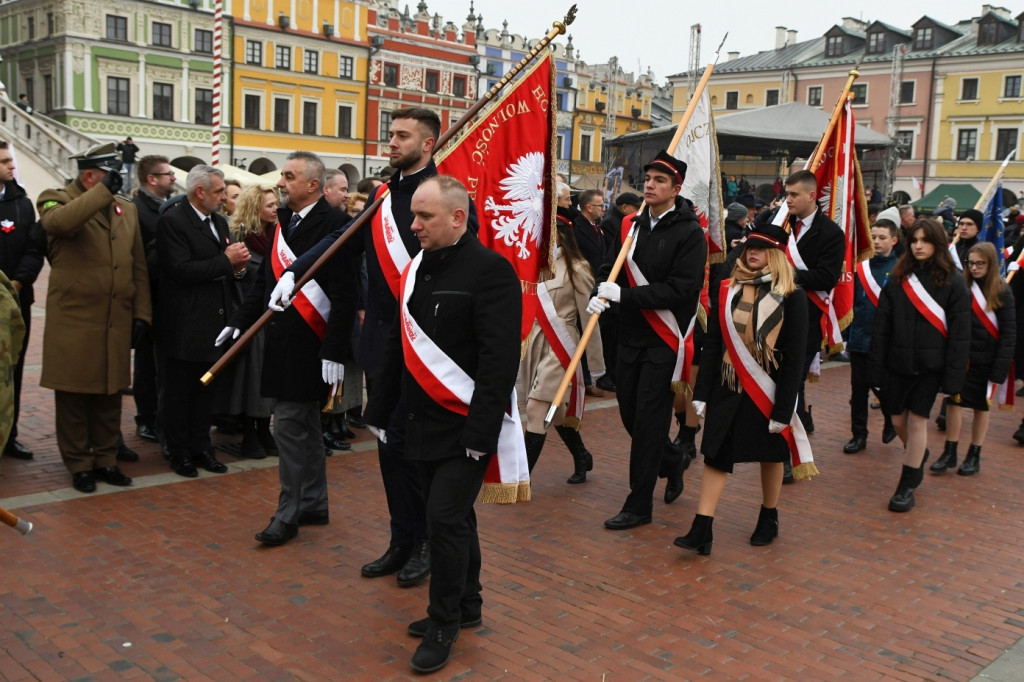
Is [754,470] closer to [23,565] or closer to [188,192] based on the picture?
[188,192]

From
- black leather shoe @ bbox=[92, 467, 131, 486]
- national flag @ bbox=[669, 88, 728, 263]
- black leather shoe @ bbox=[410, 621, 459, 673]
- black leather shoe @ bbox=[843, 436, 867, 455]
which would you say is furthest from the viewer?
black leather shoe @ bbox=[843, 436, 867, 455]

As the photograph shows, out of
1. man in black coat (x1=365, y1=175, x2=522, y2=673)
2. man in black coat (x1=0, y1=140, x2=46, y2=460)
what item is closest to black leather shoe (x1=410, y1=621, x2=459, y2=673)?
man in black coat (x1=365, y1=175, x2=522, y2=673)

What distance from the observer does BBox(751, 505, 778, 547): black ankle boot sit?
20.0ft

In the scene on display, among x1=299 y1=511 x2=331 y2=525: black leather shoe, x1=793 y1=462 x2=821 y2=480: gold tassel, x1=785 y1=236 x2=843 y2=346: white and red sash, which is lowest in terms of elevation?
x1=299 y1=511 x2=331 y2=525: black leather shoe

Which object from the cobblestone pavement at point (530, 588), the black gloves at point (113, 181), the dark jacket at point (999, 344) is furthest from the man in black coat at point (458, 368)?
the dark jacket at point (999, 344)

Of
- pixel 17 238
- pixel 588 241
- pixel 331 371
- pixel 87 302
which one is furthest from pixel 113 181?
pixel 588 241

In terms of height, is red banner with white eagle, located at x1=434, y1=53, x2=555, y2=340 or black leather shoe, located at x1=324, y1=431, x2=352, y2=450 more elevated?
red banner with white eagle, located at x1=434, y1=53, x2=555, y2=340

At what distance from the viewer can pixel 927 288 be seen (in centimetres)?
715

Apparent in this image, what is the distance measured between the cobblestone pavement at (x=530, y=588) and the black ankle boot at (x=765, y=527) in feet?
0.33

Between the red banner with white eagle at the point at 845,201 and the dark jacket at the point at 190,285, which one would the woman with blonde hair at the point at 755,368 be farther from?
the dark jacket at the point at 190,285

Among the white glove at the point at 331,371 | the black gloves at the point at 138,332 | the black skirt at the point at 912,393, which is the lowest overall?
the black skirt at the point at 912,393

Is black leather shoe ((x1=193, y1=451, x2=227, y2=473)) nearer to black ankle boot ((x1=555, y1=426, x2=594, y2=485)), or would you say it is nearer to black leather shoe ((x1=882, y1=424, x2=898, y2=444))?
black ankle boot ((x1=555, y1=426, x2=594, y2=485))

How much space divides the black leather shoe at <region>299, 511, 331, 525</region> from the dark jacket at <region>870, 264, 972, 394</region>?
13.2ft

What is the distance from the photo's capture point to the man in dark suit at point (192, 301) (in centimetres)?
679
